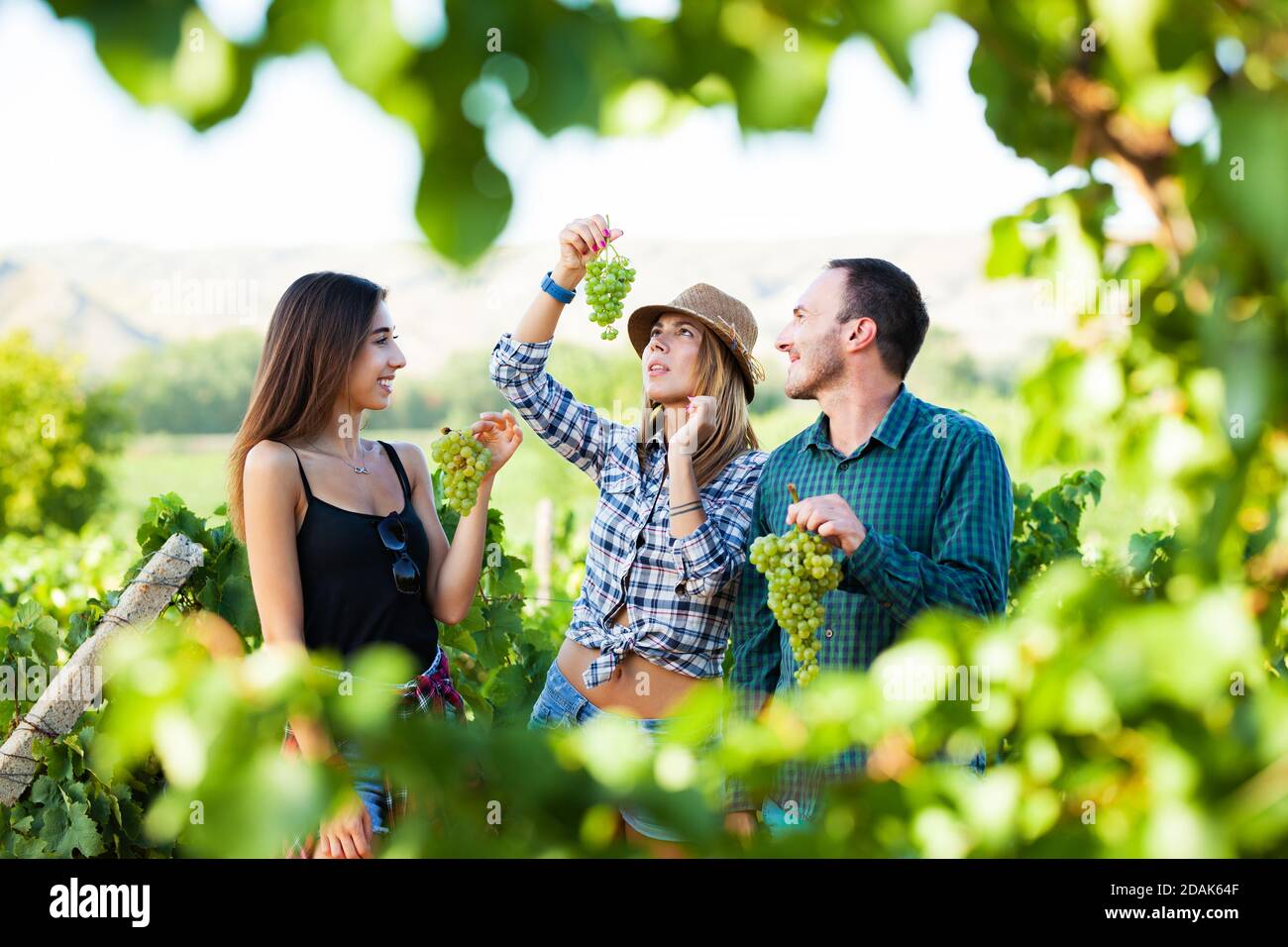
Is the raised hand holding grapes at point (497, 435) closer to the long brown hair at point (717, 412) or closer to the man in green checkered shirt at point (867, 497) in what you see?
the long brown hair at point (717, 412)

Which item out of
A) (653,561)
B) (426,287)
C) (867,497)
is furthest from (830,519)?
(426,287)

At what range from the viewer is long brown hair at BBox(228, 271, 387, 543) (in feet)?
9.75

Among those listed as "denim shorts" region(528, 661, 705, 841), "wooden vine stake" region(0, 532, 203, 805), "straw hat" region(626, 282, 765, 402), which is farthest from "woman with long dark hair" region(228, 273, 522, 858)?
"wooden vine stake" region(0, 532, 203, 805)

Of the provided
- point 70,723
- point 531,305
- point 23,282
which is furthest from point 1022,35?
point 23,282

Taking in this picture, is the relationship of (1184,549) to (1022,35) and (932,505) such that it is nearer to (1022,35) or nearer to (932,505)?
(1022,35)

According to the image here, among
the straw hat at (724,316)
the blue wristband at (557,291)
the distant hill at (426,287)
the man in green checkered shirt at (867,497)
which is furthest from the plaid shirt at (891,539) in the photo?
the distant hill at (426,287)

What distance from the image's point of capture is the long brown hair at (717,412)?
3373 millimetres

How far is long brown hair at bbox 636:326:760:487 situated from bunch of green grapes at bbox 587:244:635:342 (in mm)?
281

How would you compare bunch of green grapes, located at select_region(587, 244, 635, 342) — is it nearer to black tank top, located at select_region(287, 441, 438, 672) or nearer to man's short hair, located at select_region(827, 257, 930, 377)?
man's short hair, located at select_region(827, 257, 930, 377)

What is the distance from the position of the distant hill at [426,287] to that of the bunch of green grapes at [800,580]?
148 feet

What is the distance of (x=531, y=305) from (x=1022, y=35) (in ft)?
8.63

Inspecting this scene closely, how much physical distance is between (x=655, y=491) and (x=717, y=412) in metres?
0.30

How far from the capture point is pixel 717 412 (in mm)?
3404

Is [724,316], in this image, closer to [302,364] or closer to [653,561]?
[653,561]
